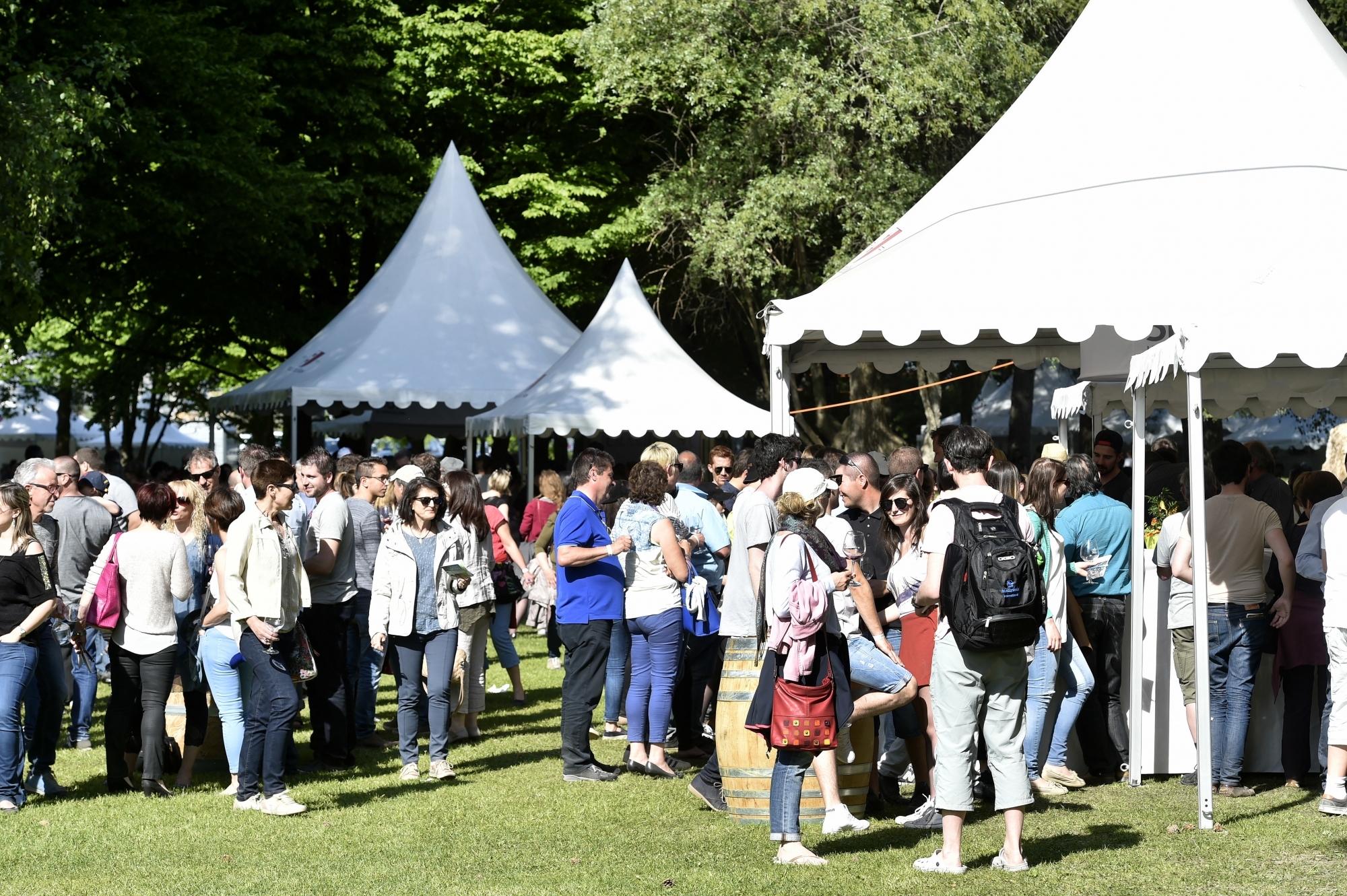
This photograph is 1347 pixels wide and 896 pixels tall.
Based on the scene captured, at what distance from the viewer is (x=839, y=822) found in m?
7.09

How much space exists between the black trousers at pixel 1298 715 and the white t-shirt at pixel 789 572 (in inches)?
125

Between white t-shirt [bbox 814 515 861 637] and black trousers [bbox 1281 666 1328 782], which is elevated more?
white t-shirt [bbox 814 515 861 637]

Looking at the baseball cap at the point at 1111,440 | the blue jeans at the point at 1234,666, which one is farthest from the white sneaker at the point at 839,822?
the baseball cap at the point at 1111,440

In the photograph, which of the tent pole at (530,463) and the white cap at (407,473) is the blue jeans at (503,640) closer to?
the white cap at (407,473)

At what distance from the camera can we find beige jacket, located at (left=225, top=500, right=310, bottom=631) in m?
7.60

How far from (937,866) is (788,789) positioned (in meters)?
0.71

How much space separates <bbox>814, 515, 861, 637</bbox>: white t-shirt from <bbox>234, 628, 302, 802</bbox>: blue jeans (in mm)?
2839

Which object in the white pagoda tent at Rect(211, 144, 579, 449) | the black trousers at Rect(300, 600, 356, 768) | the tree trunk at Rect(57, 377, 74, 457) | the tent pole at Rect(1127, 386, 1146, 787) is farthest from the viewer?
the tree trunk at Rect(57, 377, 74, 457)

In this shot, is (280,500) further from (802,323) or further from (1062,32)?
(1062,32)

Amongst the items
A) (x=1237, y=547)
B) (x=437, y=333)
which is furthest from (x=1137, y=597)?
(x=437, y=333)

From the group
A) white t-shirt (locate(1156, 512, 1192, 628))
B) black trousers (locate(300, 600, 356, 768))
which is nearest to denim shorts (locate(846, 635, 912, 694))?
white t-shirt (locate(1156, 512, 1192, 628))

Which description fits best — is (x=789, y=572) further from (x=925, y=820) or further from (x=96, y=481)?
(x=96, y=481)

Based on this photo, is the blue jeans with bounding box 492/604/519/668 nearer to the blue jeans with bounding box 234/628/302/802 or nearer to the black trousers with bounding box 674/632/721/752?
the black trousers with bounding box 674/632/721/752

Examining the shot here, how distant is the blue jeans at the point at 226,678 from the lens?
7.91 metres
